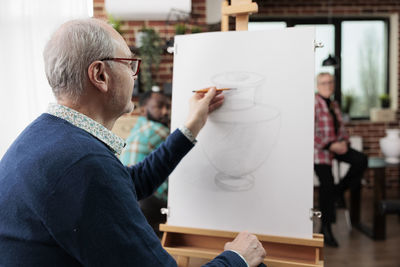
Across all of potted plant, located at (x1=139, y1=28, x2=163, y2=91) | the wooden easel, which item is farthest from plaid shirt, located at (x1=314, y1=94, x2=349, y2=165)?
the wooden easel

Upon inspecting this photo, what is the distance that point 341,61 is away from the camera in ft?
17.2

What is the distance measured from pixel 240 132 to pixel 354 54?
4410mm

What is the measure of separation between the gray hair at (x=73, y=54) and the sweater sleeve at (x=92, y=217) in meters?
0.23

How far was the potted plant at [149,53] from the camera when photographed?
3850mm

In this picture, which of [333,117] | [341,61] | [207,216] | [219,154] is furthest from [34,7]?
[341,61]

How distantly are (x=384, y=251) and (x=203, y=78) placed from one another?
2.74m

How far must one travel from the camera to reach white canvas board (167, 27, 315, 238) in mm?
1384

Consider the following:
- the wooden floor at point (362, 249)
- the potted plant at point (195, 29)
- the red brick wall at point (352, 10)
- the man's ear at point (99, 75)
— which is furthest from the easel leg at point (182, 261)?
the red brick wall at point (352, 10)

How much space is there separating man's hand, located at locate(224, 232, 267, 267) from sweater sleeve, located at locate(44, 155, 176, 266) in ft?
1.37

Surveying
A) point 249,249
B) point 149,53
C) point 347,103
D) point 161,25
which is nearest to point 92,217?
point 249,249

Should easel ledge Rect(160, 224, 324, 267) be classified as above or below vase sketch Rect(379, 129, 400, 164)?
above

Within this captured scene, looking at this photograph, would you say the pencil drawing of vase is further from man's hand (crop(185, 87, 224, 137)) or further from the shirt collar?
the shirt collar

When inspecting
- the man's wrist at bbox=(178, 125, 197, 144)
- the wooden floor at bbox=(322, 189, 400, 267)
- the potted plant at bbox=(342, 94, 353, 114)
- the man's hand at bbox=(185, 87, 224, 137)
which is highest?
the man's hand at bbox=(185, 87, 224, 137)

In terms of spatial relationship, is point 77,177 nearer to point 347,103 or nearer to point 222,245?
point 222,245
